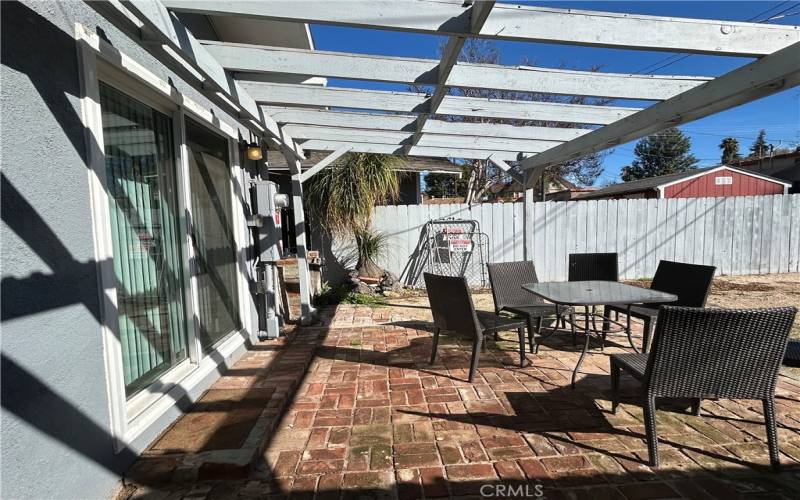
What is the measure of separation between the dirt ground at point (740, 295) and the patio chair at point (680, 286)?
2.29 m

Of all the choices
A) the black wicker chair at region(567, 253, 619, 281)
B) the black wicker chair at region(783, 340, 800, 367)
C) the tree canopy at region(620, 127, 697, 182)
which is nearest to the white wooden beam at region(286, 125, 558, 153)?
the black wicker chair at region(567, 253, 619, 281)

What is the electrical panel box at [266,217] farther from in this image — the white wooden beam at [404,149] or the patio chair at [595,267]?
the patio chair at [595,267]

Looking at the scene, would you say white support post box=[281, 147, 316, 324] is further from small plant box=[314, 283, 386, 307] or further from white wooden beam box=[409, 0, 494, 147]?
white wooden beam box=[409, 0, 494, 147]

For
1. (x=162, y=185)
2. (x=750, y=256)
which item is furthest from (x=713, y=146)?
(x=162, y=185)

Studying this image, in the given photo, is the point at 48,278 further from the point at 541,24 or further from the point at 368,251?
the point at 368,251

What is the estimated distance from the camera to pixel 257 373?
315cm

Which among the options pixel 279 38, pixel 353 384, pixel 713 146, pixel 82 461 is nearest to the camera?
pixel 82 461

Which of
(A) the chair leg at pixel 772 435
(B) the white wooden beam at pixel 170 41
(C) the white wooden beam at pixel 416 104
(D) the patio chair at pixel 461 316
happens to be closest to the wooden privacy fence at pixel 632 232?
(C) the white wooden beam at pixel 416 104

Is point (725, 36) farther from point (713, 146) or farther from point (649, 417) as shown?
point (713, 146)

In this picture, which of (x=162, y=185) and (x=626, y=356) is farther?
(x=162, y=185)

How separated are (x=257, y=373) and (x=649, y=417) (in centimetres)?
282
